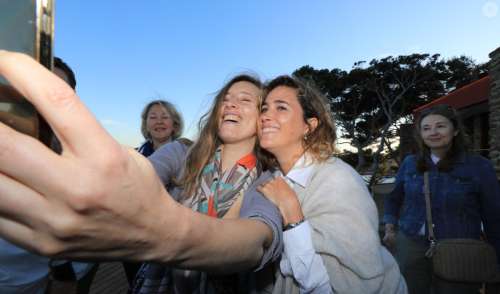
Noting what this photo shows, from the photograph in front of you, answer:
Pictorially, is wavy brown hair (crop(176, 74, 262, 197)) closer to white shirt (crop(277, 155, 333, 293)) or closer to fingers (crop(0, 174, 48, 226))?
white shirt (crop(277, 155, 333, 293))

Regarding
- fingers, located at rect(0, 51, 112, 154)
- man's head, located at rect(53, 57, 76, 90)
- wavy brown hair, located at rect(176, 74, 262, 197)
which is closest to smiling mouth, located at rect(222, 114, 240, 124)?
wavy brown hair, located at rect(176, 74, 262, 197)

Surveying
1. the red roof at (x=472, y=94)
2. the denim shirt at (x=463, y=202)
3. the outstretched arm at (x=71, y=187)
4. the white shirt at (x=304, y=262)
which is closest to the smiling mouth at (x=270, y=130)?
the white shirt at (x=304, y=262)

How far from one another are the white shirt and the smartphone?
129 centimetres

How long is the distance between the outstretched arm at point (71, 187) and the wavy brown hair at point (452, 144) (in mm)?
2878

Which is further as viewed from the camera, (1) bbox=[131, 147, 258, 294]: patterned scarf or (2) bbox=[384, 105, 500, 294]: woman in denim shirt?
(2) bbox=[384, 105, 500, 294]: woman in denim shirt

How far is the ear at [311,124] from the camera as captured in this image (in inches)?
87.4

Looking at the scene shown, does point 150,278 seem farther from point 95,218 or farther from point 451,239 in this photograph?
point 451,239

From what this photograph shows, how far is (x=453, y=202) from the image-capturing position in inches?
103

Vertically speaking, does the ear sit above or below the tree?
below

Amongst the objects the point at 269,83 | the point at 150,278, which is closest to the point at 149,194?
the point at 150,278

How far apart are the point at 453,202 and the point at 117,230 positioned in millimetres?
2847

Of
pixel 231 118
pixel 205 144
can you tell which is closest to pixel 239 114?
pixel 231 118

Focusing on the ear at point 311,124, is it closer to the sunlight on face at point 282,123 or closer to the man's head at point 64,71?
the sunlight on face at point 282,123

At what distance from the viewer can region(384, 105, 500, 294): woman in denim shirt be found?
2578 millimetres
